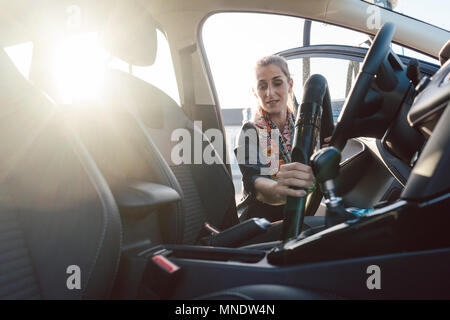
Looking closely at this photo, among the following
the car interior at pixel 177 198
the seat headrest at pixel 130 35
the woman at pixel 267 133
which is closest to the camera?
the car interior at pixel 177 198

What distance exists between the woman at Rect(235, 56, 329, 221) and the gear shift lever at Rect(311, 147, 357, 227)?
740mm

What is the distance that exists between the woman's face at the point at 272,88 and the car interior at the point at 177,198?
49 centimetres

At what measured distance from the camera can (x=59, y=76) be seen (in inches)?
43.1

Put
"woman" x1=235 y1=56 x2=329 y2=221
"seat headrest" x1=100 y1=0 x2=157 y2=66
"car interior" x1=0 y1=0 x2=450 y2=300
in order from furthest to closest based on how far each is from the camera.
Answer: "woman" x1=235 y1=56 x2=329 y2=221 → "seat headrest" x1=100 y1=0 x2=157 y2=66 → "car interior" x1=0 y1=0 x2=450 y2=300

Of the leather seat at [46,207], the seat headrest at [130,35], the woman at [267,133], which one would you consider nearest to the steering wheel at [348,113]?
the leather seat at [46,207]

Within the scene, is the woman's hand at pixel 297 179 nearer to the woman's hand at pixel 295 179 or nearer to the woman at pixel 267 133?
the woman's hand at pixel 295 179

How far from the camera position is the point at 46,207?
0.79 meters

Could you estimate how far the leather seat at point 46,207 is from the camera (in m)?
0.76

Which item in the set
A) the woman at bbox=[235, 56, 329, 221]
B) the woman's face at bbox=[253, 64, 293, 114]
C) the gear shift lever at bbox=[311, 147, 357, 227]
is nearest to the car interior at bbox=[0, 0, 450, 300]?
the gear shift lever at bbox=[311, 147, 357, 227]

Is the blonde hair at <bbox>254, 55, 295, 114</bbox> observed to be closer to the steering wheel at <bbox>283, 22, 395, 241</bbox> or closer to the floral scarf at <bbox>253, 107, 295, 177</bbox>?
the floral scarf at <bbox>253, 107, 295, 177</bbox>

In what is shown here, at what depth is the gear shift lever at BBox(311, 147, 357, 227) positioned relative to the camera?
1.83ft

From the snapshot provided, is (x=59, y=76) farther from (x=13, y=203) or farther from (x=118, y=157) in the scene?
(x=13, y=203)

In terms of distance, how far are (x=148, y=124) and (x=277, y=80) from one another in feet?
2.09

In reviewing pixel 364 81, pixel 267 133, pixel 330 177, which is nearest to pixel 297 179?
pixel 330 177
